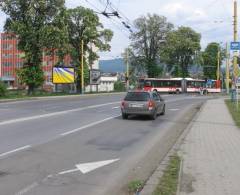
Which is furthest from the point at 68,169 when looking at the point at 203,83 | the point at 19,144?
the point at 203,83

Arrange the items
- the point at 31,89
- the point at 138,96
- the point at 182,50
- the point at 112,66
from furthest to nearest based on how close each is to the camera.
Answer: the point at 112,66 → the point at 182,50 → the point at 31,89 → the point at 138,96

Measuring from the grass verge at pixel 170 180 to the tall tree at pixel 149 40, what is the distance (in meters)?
93.1

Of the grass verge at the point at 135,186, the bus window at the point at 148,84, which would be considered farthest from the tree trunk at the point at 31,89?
the grass verge at the point at 135,186

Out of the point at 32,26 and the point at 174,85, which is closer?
the point at 32,26

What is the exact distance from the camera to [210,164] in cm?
996

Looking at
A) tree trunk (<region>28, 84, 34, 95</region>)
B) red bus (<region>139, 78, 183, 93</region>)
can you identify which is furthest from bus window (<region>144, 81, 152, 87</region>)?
tree trunk (<region>28, 84, 34, 95</region>)

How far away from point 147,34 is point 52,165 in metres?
94.1

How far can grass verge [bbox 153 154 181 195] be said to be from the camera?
7433mm

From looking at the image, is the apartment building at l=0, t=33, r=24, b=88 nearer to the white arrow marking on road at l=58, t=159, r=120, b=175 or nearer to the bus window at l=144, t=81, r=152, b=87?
the bus window at l=144, t=81, r=152, b=87

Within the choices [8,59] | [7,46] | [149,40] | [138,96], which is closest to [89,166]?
[138,96]

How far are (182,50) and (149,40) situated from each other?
1313 centimetres

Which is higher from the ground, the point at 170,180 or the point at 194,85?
the point at 194,85

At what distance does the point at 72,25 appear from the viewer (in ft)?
260

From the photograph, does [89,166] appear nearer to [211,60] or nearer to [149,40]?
[149,40]
